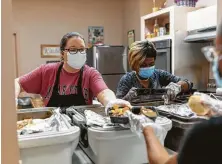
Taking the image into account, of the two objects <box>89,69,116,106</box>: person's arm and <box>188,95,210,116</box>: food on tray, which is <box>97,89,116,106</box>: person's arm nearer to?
<box>89,69,116,106</box>: person's arm

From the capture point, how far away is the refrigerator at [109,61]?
3586 mm

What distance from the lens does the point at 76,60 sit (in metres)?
1.45

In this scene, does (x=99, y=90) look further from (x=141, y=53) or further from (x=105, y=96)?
(x=141, y=53)

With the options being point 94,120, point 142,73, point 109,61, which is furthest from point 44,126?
point 109,61

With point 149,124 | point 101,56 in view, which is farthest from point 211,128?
point 101,56

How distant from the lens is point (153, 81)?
1.77 metres

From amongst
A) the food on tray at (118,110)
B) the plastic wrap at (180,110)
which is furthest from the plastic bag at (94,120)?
the plastic wrap at (180,110)

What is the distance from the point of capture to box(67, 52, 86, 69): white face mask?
1.43 m

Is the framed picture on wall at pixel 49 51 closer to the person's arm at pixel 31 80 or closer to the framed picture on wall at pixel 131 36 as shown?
the framed picture on wall at pixel 131 36

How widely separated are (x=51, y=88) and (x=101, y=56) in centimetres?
221

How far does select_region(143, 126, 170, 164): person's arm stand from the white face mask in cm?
72

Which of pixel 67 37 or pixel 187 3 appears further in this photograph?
pixel 187 3

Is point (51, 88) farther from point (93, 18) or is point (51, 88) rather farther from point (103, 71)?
point (93, 18)

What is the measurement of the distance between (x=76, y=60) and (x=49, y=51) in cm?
287
